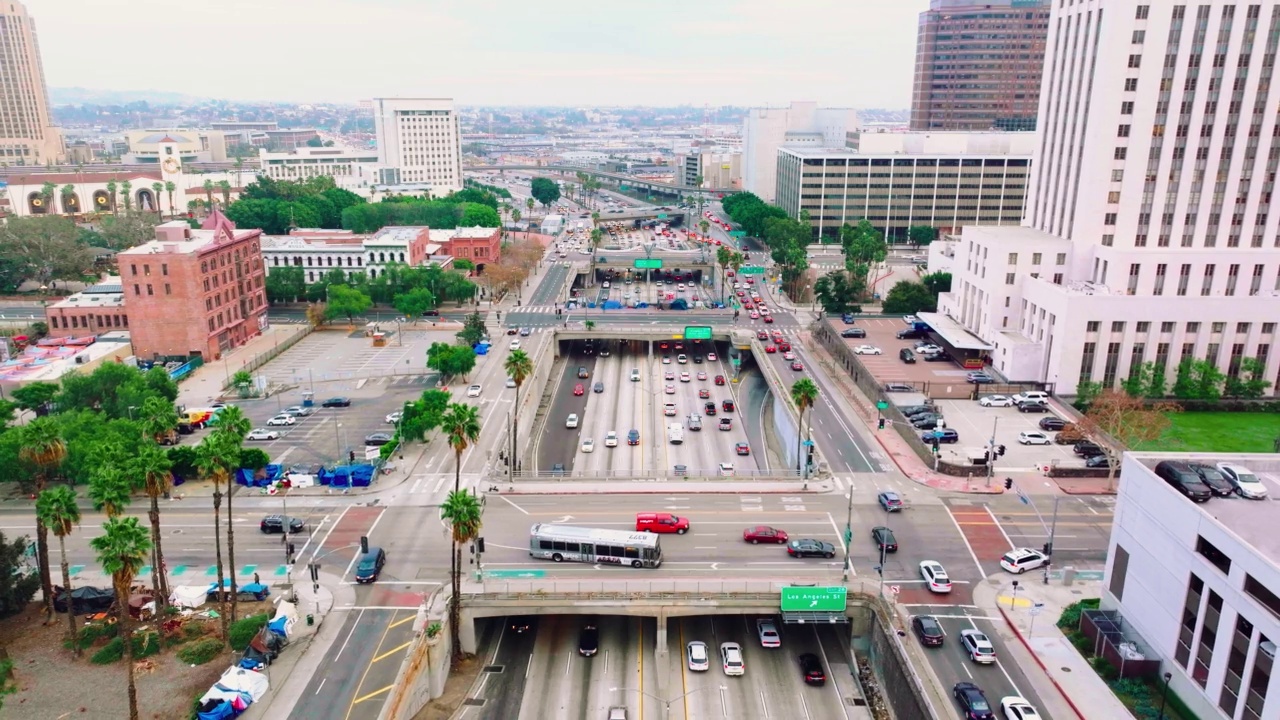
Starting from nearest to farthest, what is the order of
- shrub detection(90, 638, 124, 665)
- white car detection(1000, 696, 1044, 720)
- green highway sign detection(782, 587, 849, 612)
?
white car detection(1000, 696, 1044, 720) → shrub detection(90, 638, 124, 665) → green highway sign detection(782, 587, 849, 612)

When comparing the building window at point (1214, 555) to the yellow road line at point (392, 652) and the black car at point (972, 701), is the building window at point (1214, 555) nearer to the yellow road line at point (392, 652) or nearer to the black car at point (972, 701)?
the black car at point (972, 701)

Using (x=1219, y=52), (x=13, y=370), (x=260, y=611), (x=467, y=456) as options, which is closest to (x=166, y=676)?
(x=260, y=611)

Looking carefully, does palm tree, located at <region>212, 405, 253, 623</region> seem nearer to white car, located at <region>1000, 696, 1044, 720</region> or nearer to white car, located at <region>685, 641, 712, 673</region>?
white car, located at <region>685, 641, 712, 673</region>

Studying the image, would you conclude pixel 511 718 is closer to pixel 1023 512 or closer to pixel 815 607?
pixel 815 607

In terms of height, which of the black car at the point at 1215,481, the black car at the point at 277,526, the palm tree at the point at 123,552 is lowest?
the black car at the point at 277,526

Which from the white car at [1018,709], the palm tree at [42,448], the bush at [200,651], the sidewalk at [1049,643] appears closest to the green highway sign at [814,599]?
the sidewalk at [1049,643]

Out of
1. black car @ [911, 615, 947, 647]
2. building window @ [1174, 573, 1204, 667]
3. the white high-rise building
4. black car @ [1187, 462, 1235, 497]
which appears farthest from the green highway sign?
the white high-rise building
